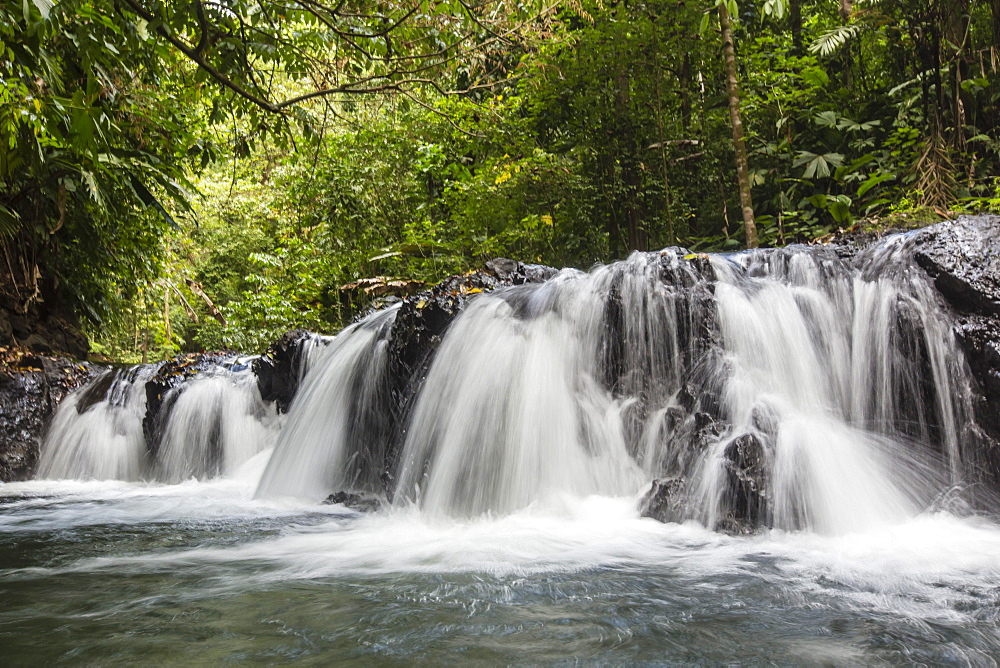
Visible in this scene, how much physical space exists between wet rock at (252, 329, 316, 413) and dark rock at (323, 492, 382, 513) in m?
2.43

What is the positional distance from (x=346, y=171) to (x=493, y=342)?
9112 millimetres

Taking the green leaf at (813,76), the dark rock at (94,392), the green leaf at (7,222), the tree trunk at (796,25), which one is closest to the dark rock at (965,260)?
the green leaf at (7,222)

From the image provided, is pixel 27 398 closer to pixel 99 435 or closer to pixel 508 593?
pixel 99 435

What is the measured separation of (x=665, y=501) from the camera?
3816 mm

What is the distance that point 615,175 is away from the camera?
1137 cm

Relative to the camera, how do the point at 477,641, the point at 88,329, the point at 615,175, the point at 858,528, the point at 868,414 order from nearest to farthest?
the point at 477,641, the point at 858,528, the point at 868,414, the point at 88,329, the point at 615,175

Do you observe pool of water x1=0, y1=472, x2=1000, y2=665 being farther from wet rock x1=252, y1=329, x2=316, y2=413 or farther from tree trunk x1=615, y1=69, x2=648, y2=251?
tree trunk x1=615, y1=69, x2=648, y2=251

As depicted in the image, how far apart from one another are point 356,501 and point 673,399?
2.37m

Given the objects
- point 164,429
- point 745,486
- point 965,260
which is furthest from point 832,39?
point 164,429

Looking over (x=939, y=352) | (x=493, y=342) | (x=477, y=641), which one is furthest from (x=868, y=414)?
(x=477, y=641)

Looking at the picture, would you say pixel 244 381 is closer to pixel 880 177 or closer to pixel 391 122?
pixel 391 122

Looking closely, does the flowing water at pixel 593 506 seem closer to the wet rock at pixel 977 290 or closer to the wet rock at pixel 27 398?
the wet rock at pixel 977 290

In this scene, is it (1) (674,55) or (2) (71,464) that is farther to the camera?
(1) (674,55)

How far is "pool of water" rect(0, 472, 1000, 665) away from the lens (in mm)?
2033
